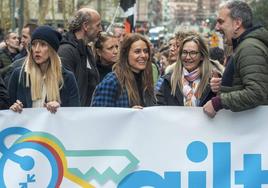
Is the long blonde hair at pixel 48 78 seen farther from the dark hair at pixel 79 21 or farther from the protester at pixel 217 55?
the protester at pixel 217 55

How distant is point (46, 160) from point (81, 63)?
2131mm

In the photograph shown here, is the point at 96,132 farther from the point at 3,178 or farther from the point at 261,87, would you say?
the point at 261,87

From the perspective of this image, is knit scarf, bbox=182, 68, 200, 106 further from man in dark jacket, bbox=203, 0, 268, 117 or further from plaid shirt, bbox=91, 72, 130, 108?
man in dark jacket, bbox=203, 0, 268, 117

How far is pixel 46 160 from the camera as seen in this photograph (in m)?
5.21

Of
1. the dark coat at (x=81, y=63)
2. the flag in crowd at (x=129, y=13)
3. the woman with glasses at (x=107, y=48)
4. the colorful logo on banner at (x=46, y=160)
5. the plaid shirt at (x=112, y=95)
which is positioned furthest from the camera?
the flag in crowd at (x=129, y=13)

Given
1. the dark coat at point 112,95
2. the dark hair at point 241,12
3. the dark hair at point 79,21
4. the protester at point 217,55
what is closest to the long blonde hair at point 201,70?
the dark coat at point 112,95

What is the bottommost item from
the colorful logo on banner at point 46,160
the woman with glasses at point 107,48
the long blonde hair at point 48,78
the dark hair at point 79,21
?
the colorful logo on banner at point 46,160

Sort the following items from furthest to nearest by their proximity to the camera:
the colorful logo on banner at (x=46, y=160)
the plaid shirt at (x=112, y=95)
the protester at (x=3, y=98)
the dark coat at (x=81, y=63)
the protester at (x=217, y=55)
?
the protester at (x=217, y=55)
the dark coat at (x=81, y=63)
the plaid shirt at (x=112, y=95)
the protester at (x=3, y=98)
the colorful logo on banner at (x=46, y=160)

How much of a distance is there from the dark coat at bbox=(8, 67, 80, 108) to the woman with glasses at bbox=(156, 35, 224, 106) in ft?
2.48

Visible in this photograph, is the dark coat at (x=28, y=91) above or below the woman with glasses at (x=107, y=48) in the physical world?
below

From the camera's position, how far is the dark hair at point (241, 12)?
5.43 meters

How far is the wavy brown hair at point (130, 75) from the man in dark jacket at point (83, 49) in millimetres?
1120

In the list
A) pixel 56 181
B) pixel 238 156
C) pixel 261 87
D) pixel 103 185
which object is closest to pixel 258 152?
pixel 238 156

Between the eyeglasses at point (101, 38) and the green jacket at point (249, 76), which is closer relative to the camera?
the green jacket at point (249, 76)
